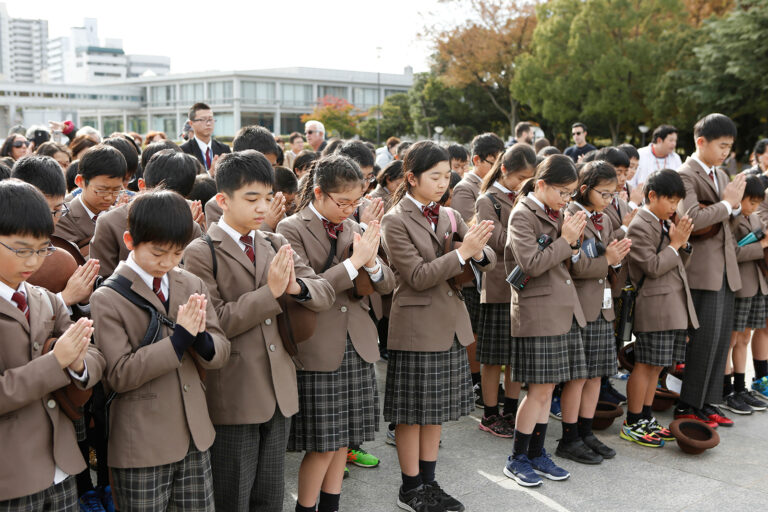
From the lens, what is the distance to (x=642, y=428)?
4168mm

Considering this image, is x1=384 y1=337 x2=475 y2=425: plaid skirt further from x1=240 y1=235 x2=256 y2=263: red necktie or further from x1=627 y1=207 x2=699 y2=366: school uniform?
x1=627 y1=207 x2=699 y2=366: school uniform

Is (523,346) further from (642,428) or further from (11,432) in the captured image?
Answer: (11,432)

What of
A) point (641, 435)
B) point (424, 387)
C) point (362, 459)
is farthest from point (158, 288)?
point (641, 435)

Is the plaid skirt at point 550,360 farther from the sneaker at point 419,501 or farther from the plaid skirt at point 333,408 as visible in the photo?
the plaid skirt at point 333,408

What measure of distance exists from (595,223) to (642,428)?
4.40ft

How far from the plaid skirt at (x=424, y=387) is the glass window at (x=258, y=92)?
186 ft

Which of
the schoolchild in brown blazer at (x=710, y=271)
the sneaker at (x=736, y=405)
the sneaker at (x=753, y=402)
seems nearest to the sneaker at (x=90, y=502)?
the schoolchild in brown blazer at (x=710, y=271)

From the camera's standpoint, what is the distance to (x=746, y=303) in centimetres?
480

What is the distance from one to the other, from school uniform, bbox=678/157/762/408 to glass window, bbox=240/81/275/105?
55981 mm

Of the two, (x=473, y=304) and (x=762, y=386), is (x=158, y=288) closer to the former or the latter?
(x=473, y=304)

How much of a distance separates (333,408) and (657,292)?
2.31m

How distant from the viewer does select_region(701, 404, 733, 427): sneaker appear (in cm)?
452

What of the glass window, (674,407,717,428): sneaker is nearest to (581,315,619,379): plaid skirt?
(674,407,717,428): sneaker

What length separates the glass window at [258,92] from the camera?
57.3 m
